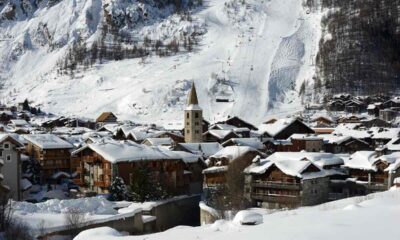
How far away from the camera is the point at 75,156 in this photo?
3538cm

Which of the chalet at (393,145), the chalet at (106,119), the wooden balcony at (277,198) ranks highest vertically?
the chalet at (106,119)

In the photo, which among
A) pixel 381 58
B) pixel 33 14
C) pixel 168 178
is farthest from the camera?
pixel 33 14

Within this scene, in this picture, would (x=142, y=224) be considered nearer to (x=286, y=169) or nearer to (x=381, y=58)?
(x=286, y=169)

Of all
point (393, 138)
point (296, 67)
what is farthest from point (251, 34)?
point (393, 138)

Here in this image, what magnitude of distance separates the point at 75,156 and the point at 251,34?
72.2 m

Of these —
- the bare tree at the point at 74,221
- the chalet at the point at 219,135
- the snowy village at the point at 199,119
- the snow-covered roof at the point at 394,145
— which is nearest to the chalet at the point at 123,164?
the snowy village at the point at 199,119

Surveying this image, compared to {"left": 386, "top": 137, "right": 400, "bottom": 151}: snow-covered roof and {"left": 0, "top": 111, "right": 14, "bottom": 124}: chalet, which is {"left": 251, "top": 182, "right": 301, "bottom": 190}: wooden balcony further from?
{"left": 0, "top": 111, "right": 14, "bottom": 124}: chalet

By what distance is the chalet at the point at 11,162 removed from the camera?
32.2 metres

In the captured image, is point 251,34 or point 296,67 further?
point 251,34

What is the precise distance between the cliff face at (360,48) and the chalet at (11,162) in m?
57.0

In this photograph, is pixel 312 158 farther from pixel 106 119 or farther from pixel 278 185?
pixel 106 119

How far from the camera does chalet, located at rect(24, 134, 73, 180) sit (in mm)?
36969

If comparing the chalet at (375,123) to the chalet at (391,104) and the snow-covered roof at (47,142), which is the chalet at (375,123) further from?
the snow-covered roof at (47,142)

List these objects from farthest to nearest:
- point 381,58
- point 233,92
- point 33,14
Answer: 1. point 33,14
2. point 381,58
3. point 233,92
